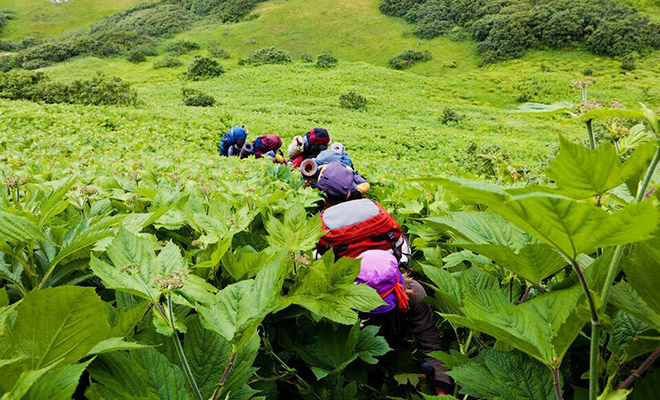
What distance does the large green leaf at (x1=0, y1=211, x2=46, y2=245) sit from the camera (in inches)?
32.7

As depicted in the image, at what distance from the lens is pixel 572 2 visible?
137 feet

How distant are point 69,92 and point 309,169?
16.2 meters

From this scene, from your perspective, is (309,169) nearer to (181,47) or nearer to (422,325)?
(422,325)

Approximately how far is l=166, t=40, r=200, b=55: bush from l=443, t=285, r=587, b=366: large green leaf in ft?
163

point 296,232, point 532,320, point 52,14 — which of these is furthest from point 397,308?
point 52,14

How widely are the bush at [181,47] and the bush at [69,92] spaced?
30998mm

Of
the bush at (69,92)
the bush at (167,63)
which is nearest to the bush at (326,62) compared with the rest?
the bush at (167,63)

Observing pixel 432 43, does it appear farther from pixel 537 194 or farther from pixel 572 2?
pixel 537 194

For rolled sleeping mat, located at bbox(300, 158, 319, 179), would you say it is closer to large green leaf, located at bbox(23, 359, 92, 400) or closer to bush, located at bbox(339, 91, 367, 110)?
large green leaf, located at bbox(23, 359, 92, 400)

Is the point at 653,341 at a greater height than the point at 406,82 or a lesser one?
greater

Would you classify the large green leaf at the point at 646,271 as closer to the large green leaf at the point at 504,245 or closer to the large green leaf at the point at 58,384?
the large green leaf at the point at 504,245

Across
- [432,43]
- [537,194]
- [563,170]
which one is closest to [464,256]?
[563,170]

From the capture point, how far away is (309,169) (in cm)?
338

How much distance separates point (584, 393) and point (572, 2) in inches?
2215
